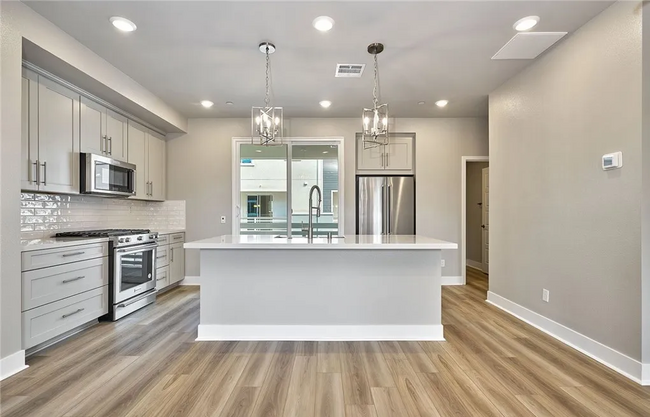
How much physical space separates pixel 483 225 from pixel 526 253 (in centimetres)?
302

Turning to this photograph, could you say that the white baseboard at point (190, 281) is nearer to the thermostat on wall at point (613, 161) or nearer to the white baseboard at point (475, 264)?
the thermostat on wall at point (613, 161)

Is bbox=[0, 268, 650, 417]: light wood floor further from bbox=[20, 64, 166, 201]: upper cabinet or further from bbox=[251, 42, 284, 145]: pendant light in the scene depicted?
bbox=[251, 42, 284, 145]: pendant light

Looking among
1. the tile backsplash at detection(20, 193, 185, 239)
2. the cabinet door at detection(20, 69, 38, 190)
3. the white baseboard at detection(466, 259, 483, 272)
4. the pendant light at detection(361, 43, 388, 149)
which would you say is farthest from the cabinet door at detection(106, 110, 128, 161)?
the white baseboard at detection(466, 259, 483, 272)

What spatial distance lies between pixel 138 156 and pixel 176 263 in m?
1.60

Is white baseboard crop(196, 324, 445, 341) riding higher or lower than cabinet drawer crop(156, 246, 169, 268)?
lower

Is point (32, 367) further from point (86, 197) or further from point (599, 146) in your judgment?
point (599, 146)

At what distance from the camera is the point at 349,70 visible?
129 inches

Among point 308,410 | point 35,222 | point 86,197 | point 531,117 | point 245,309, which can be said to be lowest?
point 308,410

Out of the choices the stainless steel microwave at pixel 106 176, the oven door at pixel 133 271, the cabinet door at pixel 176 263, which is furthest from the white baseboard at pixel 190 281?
the stainless steel microwave at pixel 106 176

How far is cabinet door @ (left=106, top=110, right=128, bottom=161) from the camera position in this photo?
3655 millimetres

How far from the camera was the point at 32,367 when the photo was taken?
227 centimetres

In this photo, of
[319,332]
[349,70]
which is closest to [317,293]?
[319,332]

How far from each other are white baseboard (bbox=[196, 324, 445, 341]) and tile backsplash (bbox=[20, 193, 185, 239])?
76.7 inches

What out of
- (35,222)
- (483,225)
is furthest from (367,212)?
(35,222)
